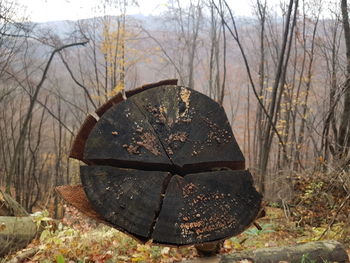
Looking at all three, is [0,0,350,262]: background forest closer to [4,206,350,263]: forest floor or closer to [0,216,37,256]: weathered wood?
[4,206,350,263]: forest floor

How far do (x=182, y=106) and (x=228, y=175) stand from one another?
580mm

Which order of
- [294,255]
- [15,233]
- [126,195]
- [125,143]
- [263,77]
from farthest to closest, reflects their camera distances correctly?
[263,77]
[15,233]
[294,255]
[125,143]
[126,195]

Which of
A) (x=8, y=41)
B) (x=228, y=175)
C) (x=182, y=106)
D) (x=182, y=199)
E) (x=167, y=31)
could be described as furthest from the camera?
(x=167, y=31)

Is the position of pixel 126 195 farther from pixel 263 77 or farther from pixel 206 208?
pixel 263 77

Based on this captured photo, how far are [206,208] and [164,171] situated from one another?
362 mm

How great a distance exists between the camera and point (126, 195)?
1.94 m

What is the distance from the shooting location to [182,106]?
2250 millimetres

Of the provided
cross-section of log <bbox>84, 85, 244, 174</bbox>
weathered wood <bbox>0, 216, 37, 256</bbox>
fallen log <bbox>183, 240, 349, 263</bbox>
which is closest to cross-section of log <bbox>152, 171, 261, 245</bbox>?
cross-section of log <bbox>84, 85, 244, 174</bbox>

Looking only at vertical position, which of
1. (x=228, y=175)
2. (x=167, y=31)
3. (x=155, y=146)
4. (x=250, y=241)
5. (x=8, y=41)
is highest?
(x=167, y=31)

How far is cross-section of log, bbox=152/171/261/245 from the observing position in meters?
1.88

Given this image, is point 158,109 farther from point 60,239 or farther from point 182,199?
point 60,239

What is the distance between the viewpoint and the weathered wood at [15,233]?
12.1 ft

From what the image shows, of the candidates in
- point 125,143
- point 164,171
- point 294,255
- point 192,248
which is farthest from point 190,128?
point 192,248

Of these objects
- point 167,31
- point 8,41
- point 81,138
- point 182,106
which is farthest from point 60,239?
point 167,31
